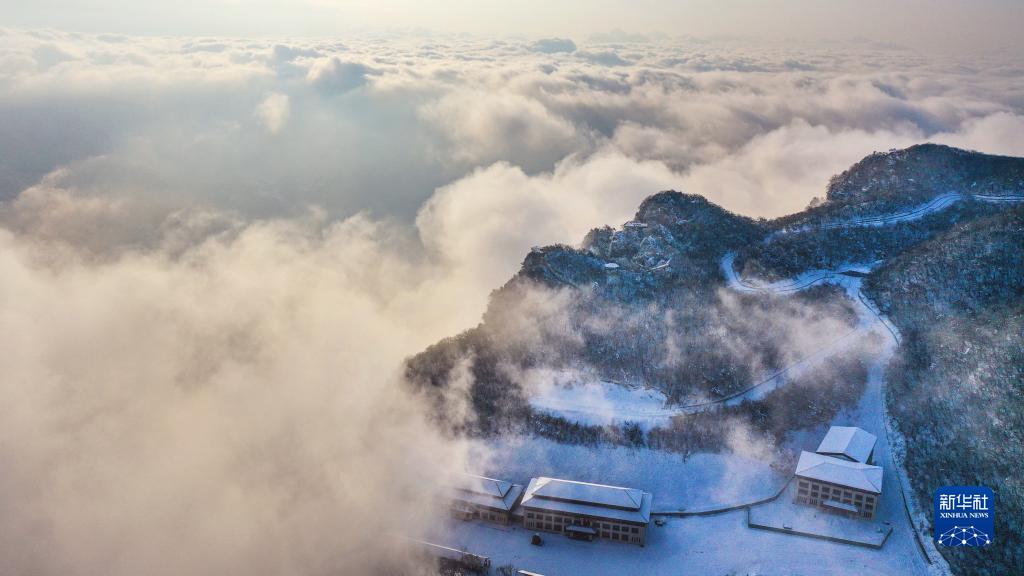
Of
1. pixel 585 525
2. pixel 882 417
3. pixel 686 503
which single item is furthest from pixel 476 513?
pixel 882 417

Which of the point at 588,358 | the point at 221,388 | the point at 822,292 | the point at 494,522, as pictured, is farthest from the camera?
the point at 221,388

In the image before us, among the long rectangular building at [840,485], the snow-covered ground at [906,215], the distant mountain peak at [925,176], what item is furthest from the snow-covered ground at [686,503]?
the distant mountain peak at [925,176]

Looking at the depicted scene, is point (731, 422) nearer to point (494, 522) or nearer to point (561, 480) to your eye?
point (561, 480)

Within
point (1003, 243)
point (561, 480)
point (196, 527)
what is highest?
point (1003, 243)

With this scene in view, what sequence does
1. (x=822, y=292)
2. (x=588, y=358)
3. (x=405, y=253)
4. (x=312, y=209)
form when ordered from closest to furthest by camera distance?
(x=588, y=358), (x=822, y=292), (x=405, y=253), (x=312, y=209)

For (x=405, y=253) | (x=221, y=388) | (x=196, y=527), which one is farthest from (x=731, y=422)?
(x=405, y=253)

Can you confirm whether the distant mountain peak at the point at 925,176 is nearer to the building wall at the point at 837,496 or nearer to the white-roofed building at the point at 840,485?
the white-roofed building at the point at 840,485
